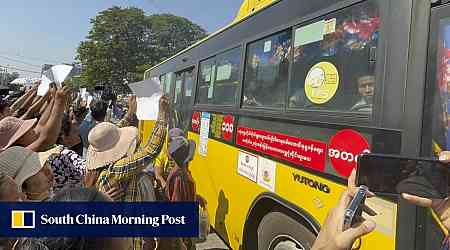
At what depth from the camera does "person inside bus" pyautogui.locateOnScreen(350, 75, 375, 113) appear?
90.1 inches

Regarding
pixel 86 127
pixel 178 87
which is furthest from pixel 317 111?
pixel 178 87

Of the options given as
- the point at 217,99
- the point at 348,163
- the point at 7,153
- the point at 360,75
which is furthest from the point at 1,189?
the point at 217,99

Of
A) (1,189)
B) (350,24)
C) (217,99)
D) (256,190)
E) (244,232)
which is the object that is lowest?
(244,232)

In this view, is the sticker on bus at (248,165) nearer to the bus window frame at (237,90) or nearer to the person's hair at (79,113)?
the bus window frame at (237,90)

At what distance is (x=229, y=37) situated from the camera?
4668 mm

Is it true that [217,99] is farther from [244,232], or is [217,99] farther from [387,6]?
[387,6]

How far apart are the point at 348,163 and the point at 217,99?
2.76 meters

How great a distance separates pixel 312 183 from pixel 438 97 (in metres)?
1.08

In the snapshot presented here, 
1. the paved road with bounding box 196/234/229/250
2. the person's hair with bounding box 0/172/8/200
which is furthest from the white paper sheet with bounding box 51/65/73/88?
the paved road with bounding box 196/234/229/250

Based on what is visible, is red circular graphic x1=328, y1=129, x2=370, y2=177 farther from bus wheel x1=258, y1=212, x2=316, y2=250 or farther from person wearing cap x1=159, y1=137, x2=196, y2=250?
person wearing cap x1=159, y1=137, x2=196, y2=250

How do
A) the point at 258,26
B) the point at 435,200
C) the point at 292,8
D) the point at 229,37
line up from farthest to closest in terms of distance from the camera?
the point at 229,37
the point at 258,26
the point at 292,8
the point at 435,200

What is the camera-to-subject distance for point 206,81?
18.1ft

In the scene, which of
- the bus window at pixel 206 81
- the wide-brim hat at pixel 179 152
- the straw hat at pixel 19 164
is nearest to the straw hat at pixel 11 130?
the straw hat at pixel 19 164

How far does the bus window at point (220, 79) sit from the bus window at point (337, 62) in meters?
1.29
